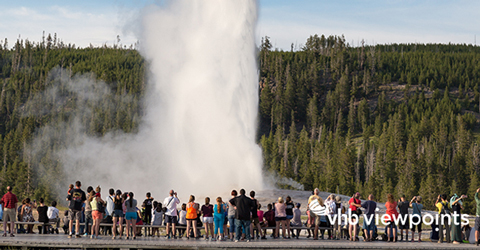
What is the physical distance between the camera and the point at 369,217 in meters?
17.6

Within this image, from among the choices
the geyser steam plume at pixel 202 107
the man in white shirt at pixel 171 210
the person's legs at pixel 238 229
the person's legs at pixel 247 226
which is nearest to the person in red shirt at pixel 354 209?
the person's legs at pixel 247 226

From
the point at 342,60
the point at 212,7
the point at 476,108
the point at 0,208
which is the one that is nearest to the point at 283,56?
the point at 342,60

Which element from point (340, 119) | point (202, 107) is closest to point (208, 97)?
point (202, 107)

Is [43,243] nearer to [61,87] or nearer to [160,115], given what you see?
[160,115]

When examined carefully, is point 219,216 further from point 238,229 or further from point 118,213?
point 118,213

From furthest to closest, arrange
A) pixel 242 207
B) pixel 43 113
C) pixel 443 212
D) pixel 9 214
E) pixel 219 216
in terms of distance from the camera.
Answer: pixel 43 113 < pixel 443 212 < pixel 219 216 < pixel 9 214 < pixel 242 207

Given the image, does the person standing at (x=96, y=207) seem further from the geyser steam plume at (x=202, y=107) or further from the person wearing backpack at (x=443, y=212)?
the geyser steam plume at (x=202, y=107)

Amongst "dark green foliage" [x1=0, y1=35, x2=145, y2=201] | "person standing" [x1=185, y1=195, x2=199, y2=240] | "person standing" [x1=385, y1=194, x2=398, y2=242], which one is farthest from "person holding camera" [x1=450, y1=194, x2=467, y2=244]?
"dark green foliage" [x1=0, y1=35, x2=145, y2=201]

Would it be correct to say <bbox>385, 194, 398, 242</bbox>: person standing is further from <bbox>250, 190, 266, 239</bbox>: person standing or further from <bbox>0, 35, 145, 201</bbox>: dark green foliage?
<bbox>0, 35, 145, 201</bbox>: dark green foliage

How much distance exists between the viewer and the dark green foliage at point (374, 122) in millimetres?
101500

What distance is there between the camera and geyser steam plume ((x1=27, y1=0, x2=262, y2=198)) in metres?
37.0

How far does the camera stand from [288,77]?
175625 mm

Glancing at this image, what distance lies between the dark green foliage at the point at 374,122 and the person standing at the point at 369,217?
223ft

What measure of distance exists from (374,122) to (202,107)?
402ft
